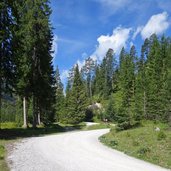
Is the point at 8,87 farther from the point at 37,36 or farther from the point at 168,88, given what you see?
the point at 168,88

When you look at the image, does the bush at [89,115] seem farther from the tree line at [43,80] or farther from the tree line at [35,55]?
the tree line at [35,55]

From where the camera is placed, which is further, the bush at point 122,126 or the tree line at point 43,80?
the bush at point 122,126

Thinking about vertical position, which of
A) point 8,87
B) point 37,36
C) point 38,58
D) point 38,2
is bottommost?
point 8,87

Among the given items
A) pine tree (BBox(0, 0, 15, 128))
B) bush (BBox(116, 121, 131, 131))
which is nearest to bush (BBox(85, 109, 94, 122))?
bush (BBox(116, 121, 131, 131))

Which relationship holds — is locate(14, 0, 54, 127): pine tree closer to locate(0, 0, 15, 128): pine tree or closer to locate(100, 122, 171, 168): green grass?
locate(0, 0, 15, 128): pine tree

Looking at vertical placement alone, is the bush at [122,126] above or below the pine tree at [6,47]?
below

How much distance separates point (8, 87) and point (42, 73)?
36.1ft

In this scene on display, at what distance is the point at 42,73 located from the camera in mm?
Result: 37312

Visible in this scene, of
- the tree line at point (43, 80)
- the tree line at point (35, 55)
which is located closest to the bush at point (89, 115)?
the tree line at point (43, 80)

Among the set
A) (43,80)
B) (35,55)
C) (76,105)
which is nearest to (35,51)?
(35,55)

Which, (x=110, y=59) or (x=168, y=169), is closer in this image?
(x=168, y=169)

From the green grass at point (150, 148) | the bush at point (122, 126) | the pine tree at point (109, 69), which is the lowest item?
the green grass at point (150, 148)

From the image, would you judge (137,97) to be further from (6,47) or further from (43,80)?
(6,47)

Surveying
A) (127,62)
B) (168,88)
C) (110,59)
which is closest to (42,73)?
(168,88)
